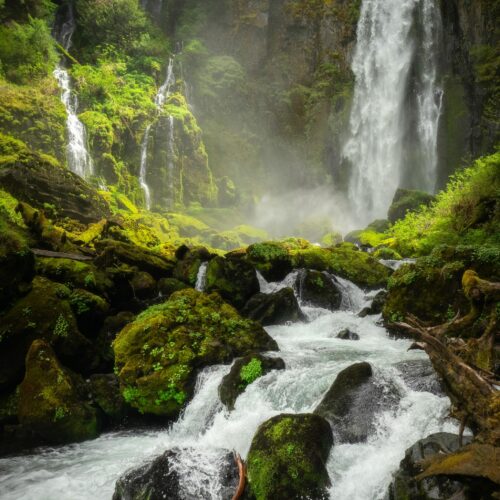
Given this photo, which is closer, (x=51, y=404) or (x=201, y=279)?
(x=51, y=404)

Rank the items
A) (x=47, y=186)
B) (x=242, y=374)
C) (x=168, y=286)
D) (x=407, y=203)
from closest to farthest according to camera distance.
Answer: (x=242, y=374) → (x=168, y=286) → (x=47, y=186) → (x=407, y=203)

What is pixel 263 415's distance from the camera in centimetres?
609

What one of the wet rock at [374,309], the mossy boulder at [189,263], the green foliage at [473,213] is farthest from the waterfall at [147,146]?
the wet rock at [374,309]

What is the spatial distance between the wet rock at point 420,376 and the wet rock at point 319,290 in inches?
279

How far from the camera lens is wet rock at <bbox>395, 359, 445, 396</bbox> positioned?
231 inches

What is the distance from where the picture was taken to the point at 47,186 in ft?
62.0

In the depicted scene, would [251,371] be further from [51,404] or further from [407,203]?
[407,203]

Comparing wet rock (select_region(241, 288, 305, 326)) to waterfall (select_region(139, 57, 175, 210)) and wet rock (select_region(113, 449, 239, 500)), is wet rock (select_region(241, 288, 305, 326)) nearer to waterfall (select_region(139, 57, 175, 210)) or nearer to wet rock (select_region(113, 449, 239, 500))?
wet rock (select_region(113, 449, 239, 500))

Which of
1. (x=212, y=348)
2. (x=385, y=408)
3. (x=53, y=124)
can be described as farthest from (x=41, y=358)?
(x=53, y=124)

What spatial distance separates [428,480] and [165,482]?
3193 millimetres

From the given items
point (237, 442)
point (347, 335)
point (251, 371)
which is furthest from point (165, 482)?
point (347, 335)

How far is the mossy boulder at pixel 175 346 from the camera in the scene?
7438 millimetres

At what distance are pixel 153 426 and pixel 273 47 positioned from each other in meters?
43.9

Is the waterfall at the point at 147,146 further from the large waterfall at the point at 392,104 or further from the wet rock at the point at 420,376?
the wet rock at the point at 420,376
